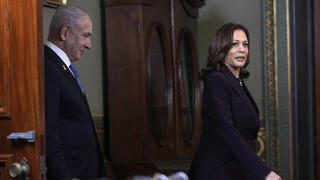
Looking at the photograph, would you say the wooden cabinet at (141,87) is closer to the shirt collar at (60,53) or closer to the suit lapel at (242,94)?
the suit lapel at (242,94)

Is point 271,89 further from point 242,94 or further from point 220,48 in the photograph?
point 242,94

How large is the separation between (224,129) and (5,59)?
111cm

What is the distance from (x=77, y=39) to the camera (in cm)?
295

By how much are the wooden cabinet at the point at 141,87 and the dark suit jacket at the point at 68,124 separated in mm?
1352

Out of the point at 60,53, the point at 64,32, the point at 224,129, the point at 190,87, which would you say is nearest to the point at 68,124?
the point at 60,53

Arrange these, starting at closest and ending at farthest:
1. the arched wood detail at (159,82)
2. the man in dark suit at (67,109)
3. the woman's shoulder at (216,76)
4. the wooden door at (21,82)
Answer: the wooden door at (21,82) < the man in dark suit at (67,109) < the woman's shoulder at (216,76) < the arched wood detail at (159,82)

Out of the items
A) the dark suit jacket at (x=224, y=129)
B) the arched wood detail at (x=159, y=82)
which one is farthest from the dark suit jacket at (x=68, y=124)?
the arched wood detail at (x=159, y=82)

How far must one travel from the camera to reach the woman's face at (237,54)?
3199mm

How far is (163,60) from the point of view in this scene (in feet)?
16.4

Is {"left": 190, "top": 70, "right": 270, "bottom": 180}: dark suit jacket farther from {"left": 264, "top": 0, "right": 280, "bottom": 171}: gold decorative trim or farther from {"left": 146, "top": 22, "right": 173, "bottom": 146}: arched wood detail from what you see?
{"left": 264, "top": 0, "right": 280, "bottom": 171}: gold decorative trim

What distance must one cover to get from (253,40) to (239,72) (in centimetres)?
231

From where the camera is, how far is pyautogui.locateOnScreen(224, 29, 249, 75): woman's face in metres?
3.20

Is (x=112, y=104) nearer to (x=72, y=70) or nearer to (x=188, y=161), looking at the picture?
(x=188, y=161)

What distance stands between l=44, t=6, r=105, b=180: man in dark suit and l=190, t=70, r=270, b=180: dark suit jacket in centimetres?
A: 52
